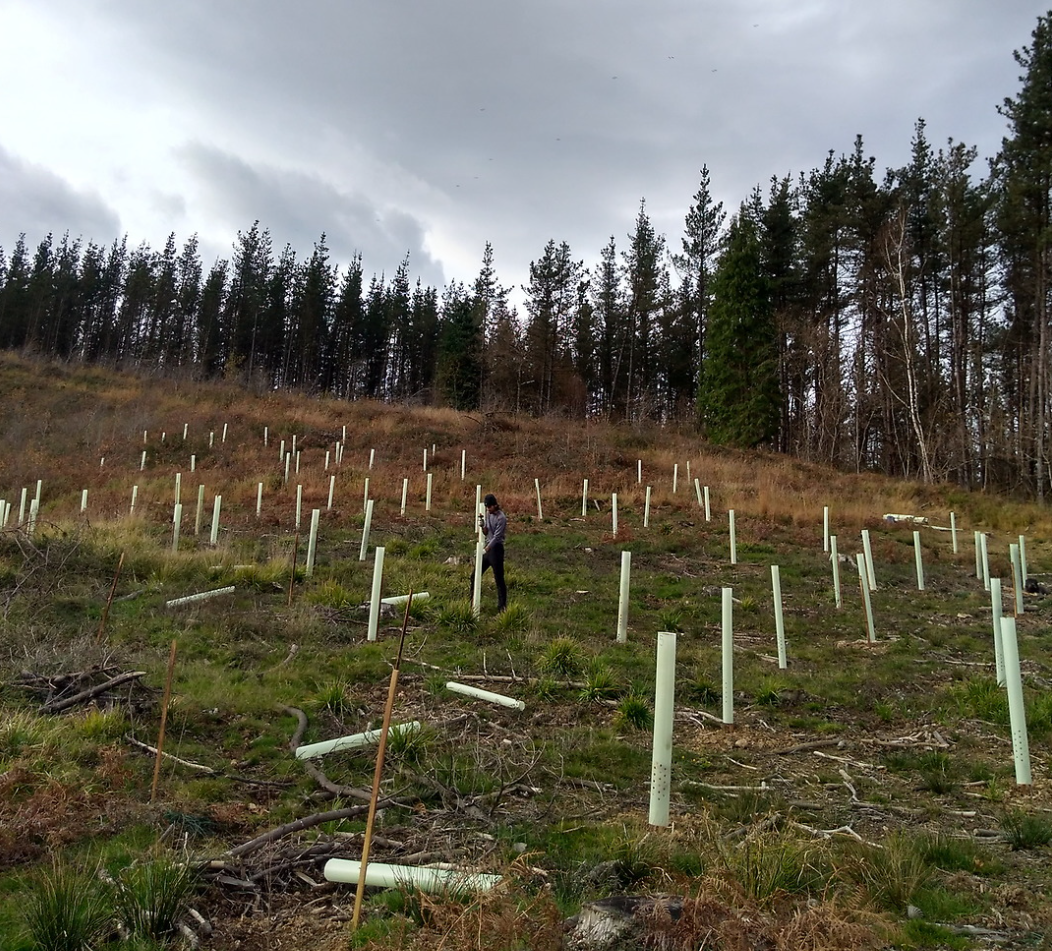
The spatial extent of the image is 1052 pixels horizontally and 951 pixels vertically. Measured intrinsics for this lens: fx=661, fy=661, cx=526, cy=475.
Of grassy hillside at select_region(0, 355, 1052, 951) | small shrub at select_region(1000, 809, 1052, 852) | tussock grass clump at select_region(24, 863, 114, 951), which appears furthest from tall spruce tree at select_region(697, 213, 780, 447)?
tussock grass clump at select_region(24, 863, 114, 951)

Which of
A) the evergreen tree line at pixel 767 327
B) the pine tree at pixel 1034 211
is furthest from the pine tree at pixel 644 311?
the pine tree at pixel 1034 211

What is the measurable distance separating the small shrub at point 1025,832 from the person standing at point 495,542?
640 centimetres

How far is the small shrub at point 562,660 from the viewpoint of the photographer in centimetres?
723

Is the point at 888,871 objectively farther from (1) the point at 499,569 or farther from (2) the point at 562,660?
(1) the point at 499,569

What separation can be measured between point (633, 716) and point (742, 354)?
31.7 m

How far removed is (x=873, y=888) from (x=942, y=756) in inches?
102

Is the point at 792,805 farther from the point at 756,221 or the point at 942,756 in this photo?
the point at 756,221

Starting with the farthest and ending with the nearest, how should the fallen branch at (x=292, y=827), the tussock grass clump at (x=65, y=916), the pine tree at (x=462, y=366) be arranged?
the pine tree at (x=462, y=366)
the fallen branch at (x=292, y=827)
the tussock grass clump at (x=65, y=916)

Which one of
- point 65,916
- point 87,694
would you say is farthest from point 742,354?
point 65,916

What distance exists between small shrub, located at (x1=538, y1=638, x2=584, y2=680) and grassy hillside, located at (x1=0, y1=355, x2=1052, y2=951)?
0.03 metres

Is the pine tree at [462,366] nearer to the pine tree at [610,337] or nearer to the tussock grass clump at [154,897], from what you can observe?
the pine tree at [610,337]

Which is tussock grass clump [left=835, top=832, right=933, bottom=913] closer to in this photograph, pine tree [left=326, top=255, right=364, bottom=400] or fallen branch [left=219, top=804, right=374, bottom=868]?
fallen branch [left=219, top=804, right=374, bottom=868]

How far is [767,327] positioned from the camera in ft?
114

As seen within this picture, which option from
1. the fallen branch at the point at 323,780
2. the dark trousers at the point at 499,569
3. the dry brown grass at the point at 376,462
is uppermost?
the dry brown grass at the point at 376,462
